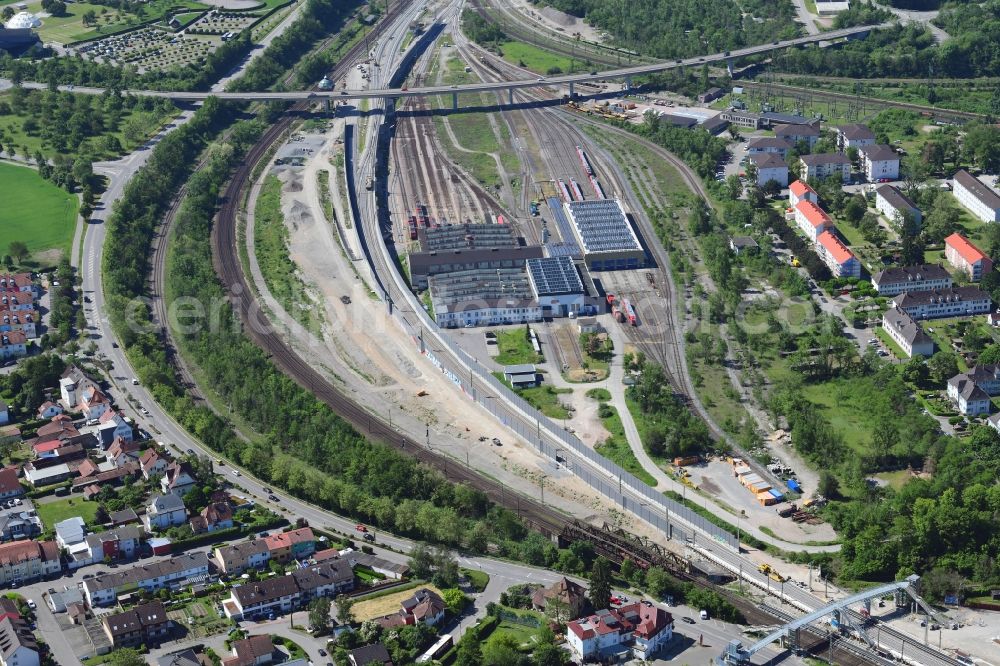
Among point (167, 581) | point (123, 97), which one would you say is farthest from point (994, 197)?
point (123, 97)

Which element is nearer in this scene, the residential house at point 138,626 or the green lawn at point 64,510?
the residential house at point 138,626

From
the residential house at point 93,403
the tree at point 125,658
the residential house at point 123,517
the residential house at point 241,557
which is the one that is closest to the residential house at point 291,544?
the residential house at point 241,557

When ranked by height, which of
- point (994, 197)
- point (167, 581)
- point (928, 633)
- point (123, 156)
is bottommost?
point (928, 633)

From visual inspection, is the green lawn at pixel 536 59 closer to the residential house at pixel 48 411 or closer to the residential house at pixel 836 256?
the residential house at pixel 836 256

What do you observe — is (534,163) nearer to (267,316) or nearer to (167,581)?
(267,316)

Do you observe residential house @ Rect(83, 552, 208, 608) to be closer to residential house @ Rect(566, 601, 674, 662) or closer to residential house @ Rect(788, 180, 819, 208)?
residential house @ Rect(566, 601, 674, 662)
